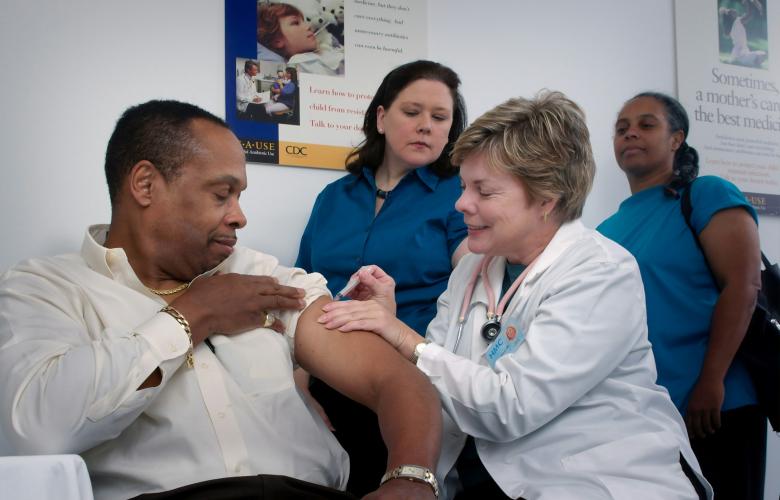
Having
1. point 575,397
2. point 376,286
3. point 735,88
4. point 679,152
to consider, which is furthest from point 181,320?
point 735,88

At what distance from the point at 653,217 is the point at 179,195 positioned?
1.58 meters

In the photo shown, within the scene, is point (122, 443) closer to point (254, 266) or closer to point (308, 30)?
point (254, 266)

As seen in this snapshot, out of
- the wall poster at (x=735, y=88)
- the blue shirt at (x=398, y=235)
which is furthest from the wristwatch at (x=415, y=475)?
the wall poster at (x=735, y=88)

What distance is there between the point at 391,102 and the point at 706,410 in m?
1.31

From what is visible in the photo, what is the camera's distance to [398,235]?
2.30 meters

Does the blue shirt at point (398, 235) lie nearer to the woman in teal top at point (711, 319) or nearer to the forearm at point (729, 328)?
the woman in teal top at point (711, 319)

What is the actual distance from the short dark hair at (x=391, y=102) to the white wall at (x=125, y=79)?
0.20 m

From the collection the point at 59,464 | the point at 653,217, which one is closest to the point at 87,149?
the point at 59,464

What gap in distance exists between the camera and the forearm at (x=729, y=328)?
7.82ft

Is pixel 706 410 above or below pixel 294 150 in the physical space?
below

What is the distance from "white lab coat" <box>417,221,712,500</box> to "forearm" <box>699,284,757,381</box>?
2.26ft

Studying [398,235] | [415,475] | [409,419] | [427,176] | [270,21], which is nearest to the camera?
[415,475]

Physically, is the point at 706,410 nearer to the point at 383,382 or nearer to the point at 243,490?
the point at 383,382

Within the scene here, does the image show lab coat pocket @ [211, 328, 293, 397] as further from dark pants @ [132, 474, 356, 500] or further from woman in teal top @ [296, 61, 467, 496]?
woman in teal top @ [296, 61, 467, 496]
